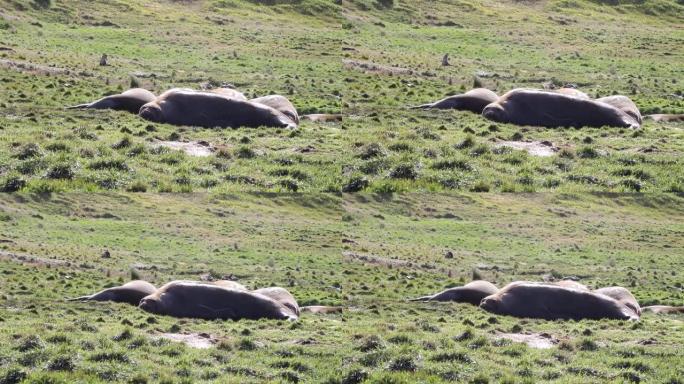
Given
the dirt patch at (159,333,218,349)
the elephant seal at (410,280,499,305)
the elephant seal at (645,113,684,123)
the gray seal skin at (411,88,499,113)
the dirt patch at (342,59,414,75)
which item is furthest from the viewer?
the dirt patch at (342,59,414,75)

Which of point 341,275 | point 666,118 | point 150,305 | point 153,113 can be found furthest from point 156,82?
point 150,305

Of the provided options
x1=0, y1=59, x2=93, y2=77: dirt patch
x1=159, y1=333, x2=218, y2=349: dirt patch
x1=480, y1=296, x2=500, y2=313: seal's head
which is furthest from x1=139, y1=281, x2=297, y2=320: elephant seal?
x1=0, y1=59, x2=93, y2=77: dirt patch

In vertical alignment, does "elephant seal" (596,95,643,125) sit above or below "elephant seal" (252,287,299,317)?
above

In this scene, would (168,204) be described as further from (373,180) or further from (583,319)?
(583,319)

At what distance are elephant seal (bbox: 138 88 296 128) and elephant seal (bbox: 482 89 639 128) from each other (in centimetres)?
711

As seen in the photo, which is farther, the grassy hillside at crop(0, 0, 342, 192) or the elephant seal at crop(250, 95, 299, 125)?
the elephant seal at crop(250, 95, 299, 125)

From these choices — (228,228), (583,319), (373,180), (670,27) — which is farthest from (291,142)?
(670,27)

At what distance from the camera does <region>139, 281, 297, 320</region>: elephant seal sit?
37.2m

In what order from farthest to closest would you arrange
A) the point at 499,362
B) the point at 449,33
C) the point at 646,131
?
the point at 449,33 < the point at 646,131 < the point at 499,362

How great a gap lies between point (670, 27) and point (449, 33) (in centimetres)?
1952

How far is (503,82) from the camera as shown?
61125 mm

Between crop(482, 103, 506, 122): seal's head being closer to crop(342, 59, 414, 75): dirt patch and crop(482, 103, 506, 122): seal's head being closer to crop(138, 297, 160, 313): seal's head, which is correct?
crop(342, 59, 414, 75): dirt patch

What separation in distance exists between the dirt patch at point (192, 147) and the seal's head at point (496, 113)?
9723mm

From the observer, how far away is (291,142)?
147 feet
